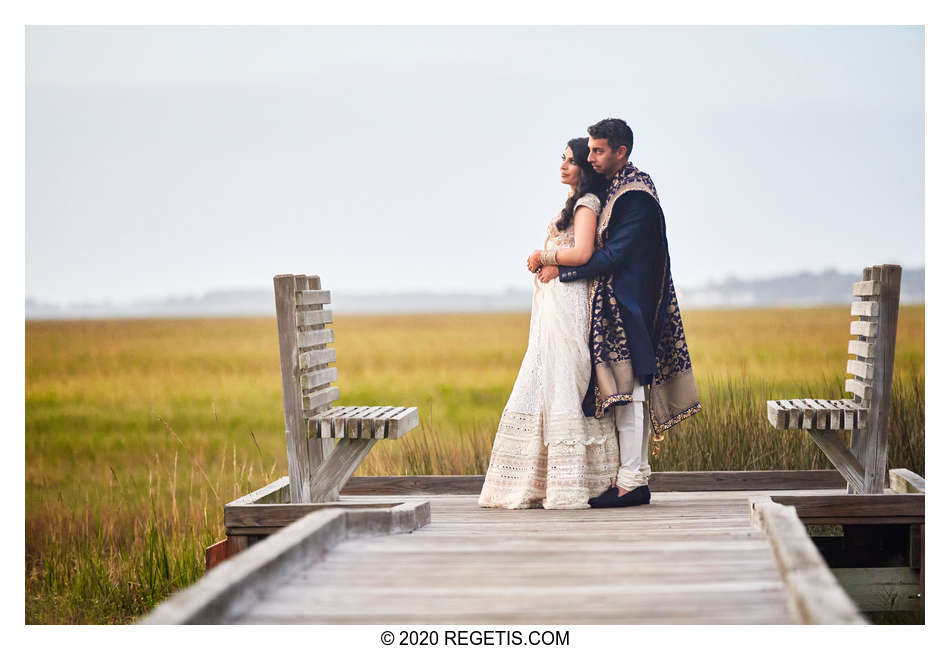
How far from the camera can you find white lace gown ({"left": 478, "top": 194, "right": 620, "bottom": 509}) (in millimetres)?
4879

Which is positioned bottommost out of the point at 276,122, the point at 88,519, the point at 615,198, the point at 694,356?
the point at 88,519

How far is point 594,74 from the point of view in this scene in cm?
776

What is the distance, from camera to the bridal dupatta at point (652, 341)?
16.0 ft

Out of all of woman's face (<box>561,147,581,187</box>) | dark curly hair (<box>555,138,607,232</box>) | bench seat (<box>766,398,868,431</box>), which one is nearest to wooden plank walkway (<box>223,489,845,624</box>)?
bench seat (<box>766,398,868,431</box>)

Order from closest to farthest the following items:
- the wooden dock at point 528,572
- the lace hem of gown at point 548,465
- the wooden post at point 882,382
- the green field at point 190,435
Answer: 1. the wooden dock at point 528,572
2. the wooden post at point 882,382
3. the lace hem of gown at point 548,465
4. the green field at point 190,435

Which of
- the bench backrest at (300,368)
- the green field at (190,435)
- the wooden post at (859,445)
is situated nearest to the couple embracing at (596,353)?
the wooden post at (859,445)

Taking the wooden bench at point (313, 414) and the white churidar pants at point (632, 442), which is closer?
the wooden bench at point (313, 414)

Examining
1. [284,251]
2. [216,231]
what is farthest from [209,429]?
[284,251]

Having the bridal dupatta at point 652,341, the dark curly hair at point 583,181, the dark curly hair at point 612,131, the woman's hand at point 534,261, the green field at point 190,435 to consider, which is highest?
the dark curly hair at point 612,131

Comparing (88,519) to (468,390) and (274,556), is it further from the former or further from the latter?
(468,390)

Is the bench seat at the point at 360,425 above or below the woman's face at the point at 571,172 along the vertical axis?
below

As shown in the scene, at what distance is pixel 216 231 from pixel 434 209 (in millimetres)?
4482

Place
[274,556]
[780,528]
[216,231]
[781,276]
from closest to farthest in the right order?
[274,556] < [780,528] < [781,276] < [216,231]

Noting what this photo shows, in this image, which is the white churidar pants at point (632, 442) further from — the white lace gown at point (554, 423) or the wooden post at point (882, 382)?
the wooden post at point (882, 382)
